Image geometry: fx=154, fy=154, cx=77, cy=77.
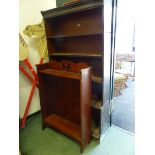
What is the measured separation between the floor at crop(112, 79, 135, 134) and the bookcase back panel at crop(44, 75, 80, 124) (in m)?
0.77

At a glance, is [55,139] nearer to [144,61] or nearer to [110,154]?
[110,154]

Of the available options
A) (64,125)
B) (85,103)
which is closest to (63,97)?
(64,125)

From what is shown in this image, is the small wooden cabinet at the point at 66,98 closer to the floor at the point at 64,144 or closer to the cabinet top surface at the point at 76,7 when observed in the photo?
the floor at the point at 64,144

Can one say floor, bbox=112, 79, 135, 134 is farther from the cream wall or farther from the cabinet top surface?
the cabinet top surface

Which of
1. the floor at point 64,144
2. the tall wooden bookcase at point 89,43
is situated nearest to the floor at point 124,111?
the floor at point 64,144

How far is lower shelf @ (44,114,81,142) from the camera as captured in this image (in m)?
2.08

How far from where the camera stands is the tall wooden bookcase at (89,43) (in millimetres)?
1957

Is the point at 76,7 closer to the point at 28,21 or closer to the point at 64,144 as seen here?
the point at 28,21

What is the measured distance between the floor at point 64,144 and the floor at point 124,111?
0.18 meters

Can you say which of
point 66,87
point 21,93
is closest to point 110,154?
point 66,87

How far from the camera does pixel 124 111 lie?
9.75 ft

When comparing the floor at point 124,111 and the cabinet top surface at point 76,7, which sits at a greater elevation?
the cabinet top surface at point 76,7

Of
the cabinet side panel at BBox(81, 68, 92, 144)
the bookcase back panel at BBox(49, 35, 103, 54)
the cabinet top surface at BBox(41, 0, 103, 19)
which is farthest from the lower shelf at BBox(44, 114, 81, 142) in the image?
the cabinet top surface at BBox(41, 0, 103, 19)
